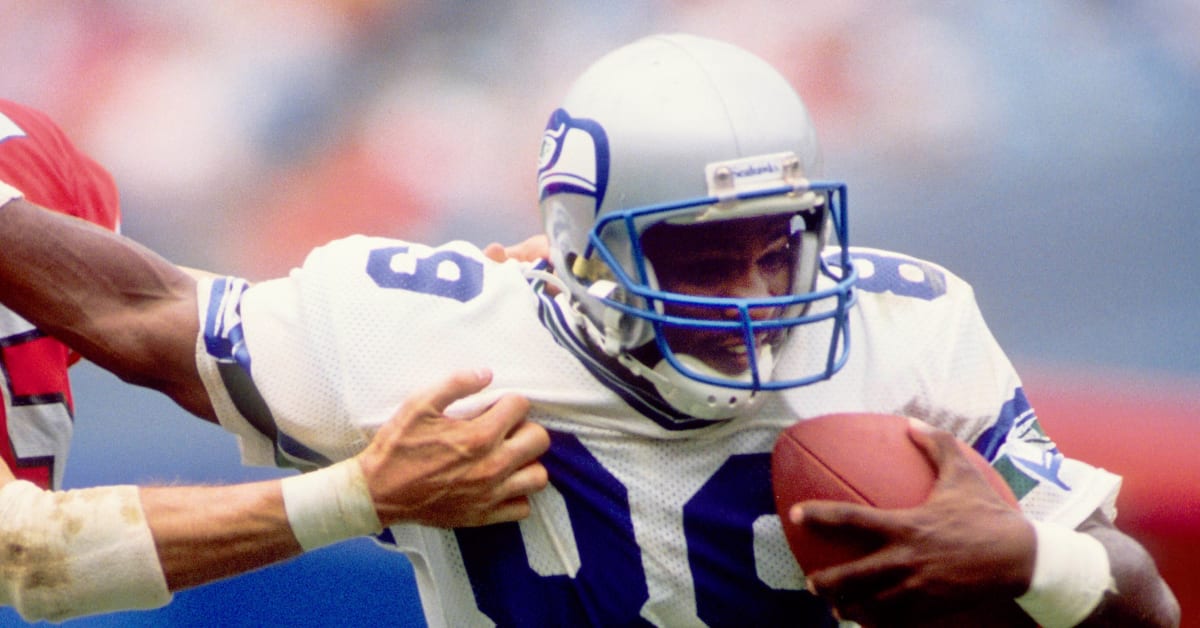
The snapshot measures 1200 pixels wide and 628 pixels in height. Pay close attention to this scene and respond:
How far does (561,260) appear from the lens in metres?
1.24

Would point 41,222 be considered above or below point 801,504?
above

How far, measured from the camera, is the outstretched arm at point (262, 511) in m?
1.17

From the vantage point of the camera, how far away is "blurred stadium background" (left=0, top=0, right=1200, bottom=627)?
2814 mm

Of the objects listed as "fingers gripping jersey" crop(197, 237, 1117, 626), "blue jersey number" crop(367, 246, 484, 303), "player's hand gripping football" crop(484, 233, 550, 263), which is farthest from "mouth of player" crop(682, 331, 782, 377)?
"player's hand gripping football" crop(484, 233, 550, 263)

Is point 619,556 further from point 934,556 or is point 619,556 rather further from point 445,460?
point 934,556

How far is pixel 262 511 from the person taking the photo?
120cm

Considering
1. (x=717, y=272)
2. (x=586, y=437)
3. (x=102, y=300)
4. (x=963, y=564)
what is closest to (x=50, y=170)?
(x=102, y=300)

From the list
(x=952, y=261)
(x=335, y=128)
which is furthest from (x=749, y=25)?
(x=335, y=128)

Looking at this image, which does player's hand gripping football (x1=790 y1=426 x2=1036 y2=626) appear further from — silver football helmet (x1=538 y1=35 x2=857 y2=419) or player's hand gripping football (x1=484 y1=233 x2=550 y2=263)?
player's hand gripping football (x1=484 y1=233 x2=550 y2=263)

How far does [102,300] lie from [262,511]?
275mm

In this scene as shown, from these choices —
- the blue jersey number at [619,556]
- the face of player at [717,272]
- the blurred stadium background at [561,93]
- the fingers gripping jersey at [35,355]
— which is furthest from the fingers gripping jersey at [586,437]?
the blurred stadium background at [561,93]

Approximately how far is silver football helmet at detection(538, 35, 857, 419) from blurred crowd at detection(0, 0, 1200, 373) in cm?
168

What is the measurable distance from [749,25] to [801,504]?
196cm

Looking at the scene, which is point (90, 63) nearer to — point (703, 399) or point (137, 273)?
point (137, 273)
